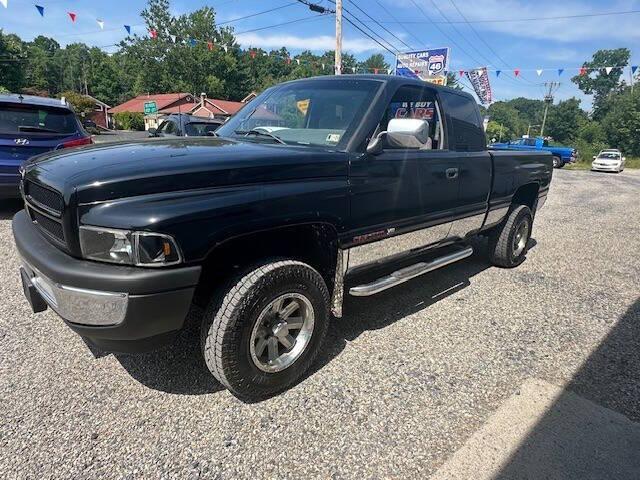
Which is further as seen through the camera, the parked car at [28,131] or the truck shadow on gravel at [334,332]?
the parked car at [28,131]

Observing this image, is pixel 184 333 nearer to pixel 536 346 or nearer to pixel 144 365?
pixel 144 365

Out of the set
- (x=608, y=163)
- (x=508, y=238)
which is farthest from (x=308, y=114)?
(x=608, y=163)

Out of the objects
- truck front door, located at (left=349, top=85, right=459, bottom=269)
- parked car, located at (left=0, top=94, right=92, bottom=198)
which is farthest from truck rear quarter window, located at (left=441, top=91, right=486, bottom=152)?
parked car, located at (left=0, top=94, right=92, bottom=198)

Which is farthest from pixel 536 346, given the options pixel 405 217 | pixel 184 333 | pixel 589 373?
pixel 184 333

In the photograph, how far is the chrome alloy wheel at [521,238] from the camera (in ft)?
17.3

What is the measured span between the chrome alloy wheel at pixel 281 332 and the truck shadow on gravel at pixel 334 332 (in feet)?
0.93

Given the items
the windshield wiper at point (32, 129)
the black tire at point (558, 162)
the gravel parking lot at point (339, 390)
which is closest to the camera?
the gravel parking lot at point (339, 390)

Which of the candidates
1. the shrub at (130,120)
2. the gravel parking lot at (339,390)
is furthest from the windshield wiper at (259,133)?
the shrub at (130,120)

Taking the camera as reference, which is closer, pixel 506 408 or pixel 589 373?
pixel 506 408

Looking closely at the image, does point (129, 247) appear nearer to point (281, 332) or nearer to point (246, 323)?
point (246, 323)

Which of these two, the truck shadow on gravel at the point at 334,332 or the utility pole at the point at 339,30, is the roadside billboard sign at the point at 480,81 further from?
the truck shadow on gravel at the point at 334,332

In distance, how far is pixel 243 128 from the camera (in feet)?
11.6

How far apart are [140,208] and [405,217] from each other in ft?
6.39

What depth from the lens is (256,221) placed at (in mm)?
2295
